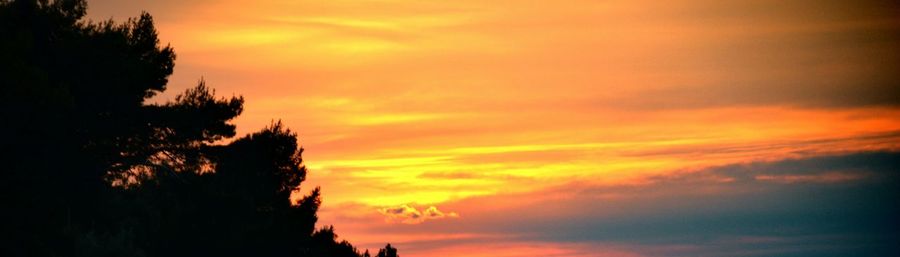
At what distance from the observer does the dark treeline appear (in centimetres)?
3694

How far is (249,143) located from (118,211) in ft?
30.2

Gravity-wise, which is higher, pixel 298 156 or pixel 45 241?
pixel 298 156

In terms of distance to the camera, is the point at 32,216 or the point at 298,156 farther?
the point at 298,156

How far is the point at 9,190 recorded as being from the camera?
116 ft

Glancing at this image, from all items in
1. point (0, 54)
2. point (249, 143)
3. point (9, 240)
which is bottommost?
point (9, 240)

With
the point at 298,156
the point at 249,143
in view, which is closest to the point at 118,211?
the point at 249,143

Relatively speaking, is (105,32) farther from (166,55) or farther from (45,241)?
(45,241)

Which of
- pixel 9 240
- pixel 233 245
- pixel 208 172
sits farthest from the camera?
pixel 208 172

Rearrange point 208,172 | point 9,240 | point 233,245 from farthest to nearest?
point 208,172 → point 233,245 → point 9,240

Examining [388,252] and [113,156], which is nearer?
[113,156]

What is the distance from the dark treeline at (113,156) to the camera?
3694 cm

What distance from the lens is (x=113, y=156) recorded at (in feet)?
168

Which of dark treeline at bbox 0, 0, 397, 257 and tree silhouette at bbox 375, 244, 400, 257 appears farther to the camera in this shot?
tree silhouette at bbox 375, 244, 400, 257

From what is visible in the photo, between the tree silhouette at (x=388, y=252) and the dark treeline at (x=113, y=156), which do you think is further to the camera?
the tree silhouette at (x=388, y=252)
